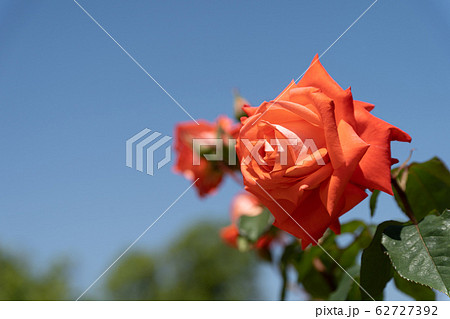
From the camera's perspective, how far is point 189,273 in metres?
13.1

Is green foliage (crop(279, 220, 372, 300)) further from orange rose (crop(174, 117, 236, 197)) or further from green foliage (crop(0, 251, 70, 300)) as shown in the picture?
green foliage (crop(0, 251, 70, 300))

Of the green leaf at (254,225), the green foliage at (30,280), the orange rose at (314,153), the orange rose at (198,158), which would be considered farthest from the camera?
the green foliage at (30,280)

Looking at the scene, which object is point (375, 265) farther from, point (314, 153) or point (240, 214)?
point (240, 214)

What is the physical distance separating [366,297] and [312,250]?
20cm

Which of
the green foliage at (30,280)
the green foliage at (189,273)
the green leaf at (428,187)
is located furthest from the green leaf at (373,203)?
the green foliage at (189,273)

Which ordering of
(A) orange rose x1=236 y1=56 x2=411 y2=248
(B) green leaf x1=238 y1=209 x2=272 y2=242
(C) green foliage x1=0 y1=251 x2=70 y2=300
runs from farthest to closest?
(C) green foliage x1=0 y1=251 x2=70 y2=300, (B) green leaf x1=238 y1=209 x2=272 y2=242, (A) orange rose x1=236 y1=56 x2=411 y2=248

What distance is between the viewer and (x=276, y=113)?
1.05ft

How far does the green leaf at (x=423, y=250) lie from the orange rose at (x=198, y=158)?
42cm

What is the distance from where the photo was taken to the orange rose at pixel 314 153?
30cm

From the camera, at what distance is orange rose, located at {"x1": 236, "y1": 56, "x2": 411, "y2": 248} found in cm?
30

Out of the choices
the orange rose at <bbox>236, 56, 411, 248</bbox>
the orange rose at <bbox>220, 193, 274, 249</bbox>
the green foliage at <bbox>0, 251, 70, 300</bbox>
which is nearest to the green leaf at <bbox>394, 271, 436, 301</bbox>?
the orange rose at <bbox>236, 56, 411, 248</bbox>

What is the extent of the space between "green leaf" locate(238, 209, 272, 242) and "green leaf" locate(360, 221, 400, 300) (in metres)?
0.24

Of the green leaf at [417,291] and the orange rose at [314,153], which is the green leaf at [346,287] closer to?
the green leaf at [417,291]

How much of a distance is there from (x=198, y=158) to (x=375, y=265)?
0.47m
